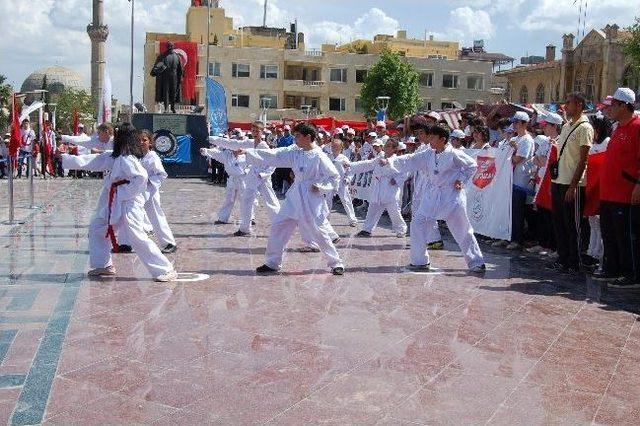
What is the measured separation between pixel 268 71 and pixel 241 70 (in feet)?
7.81

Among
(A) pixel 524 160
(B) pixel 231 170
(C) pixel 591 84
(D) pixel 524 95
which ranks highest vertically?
(C) pixel 591 84

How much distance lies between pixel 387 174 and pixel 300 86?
187 ft

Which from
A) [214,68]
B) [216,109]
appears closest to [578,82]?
[214,68]

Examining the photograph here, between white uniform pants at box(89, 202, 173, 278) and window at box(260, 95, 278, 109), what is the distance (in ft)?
200

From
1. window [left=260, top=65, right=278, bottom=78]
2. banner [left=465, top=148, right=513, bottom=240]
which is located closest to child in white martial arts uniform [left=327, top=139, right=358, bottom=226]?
banner [left=465, top=148, right=513, bottom=240]

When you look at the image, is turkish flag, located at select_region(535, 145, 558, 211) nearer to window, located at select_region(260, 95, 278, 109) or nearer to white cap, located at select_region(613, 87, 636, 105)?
white cap, located at select_region(613, 87, 636, 105)

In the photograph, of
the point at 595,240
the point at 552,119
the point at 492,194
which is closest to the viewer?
the point at 595,240

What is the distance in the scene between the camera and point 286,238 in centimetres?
897

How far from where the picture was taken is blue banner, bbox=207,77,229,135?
81.4 ft

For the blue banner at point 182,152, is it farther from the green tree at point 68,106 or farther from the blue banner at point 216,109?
the green tree at point 68,106

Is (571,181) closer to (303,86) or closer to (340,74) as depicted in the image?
(303,86)

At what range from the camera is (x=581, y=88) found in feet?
180

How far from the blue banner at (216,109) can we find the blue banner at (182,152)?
10.4 ft

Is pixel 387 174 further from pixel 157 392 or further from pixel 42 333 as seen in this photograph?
pixel 157 392
